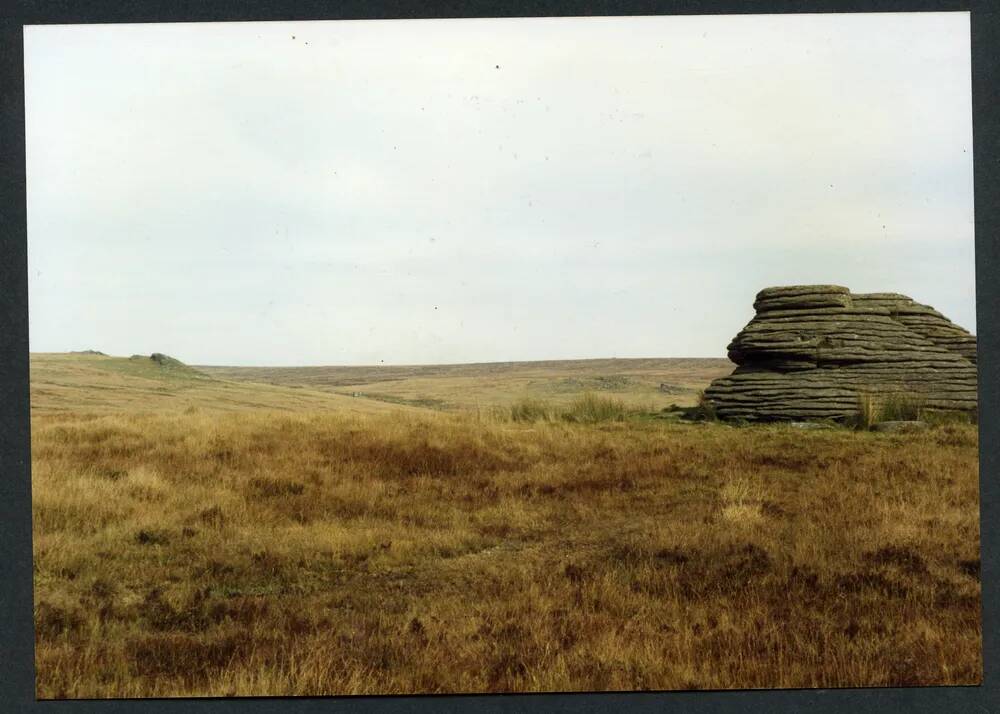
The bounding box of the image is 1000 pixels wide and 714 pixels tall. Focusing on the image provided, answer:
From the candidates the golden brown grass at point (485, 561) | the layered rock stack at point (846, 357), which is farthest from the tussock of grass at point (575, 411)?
the golden brown grass at point (485, 561)

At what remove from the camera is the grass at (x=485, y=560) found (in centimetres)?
617

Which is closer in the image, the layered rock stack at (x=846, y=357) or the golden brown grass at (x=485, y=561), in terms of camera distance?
the golden brown grass at (x=485, y=561)

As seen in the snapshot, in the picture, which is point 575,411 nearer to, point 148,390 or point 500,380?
point 500,380

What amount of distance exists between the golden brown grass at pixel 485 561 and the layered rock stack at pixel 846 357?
1434 mm

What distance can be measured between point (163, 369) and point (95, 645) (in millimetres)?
6756

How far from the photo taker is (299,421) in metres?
9.87

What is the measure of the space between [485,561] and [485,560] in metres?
0.02

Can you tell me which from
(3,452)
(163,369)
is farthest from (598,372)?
(3,452)

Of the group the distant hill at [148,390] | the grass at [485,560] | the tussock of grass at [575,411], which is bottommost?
the grass at [485,560]

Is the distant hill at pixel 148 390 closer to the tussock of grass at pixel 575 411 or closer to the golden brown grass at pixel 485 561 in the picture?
the golden brown grass at pixel 485 561

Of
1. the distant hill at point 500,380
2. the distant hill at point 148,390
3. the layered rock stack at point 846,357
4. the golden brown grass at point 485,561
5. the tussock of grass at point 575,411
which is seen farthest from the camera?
the distant hill at point 500,380

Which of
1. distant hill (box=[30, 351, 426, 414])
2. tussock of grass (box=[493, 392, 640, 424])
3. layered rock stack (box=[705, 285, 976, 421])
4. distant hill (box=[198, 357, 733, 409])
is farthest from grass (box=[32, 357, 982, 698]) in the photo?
distant hill (box=[198, 357, 733, 409])

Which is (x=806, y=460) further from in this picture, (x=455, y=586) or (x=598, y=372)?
(x=598, y=372)

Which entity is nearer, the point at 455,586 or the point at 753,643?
the point at 753,643
